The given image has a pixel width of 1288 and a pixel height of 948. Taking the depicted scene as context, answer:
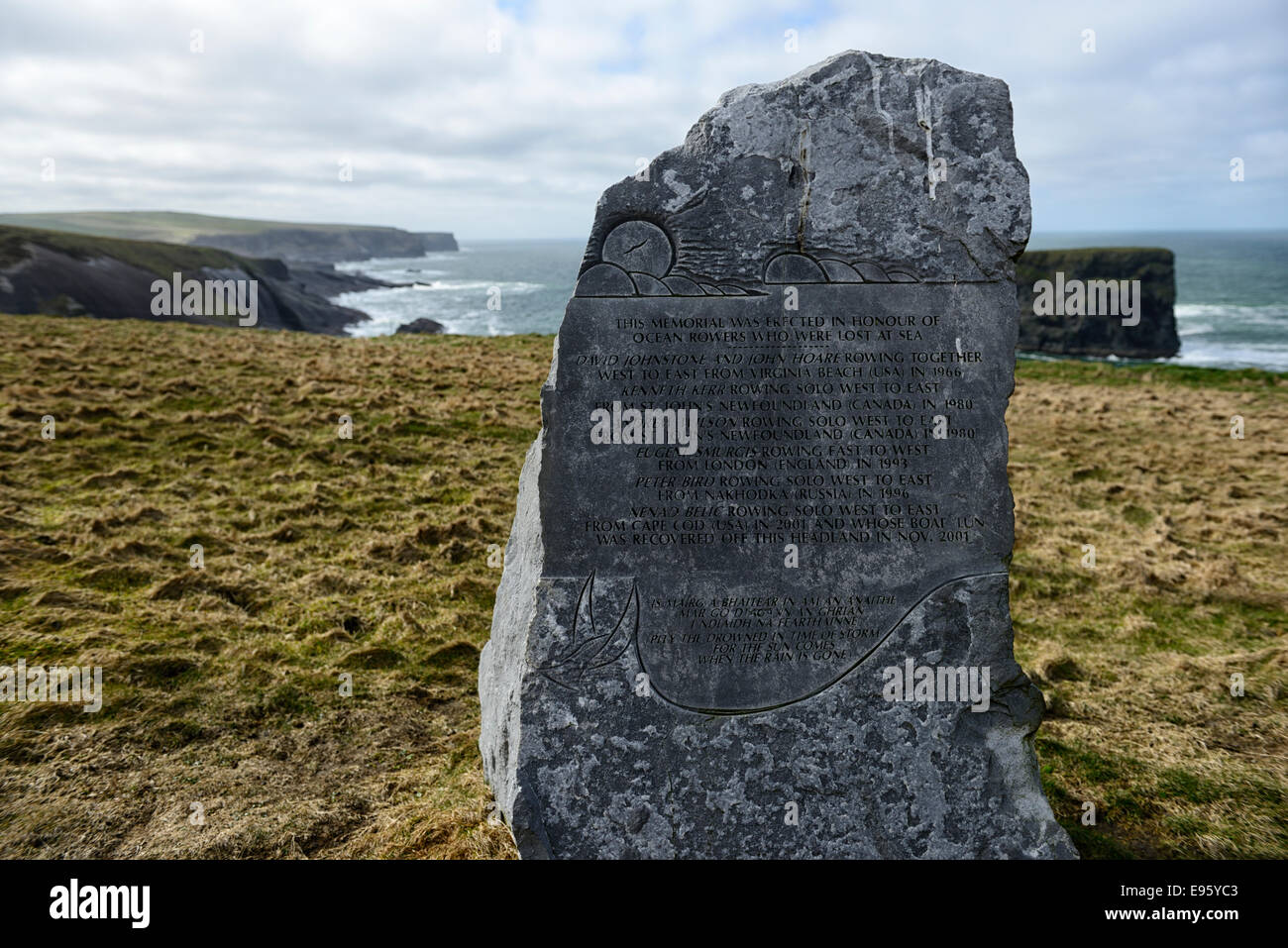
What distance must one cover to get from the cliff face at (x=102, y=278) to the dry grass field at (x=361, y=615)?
1947 cm

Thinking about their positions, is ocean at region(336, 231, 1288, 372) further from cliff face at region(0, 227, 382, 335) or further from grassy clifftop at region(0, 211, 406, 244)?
grassy clifftop at region(0, 211, 406, 244)

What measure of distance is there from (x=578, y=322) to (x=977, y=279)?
1.96 m

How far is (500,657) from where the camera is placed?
4.70 metres

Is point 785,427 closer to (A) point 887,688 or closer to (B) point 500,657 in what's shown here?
(A) point 887,688

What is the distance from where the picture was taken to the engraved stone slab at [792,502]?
4.05m

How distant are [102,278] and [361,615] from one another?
3712cm

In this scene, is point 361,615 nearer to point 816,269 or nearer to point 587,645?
point 587,645

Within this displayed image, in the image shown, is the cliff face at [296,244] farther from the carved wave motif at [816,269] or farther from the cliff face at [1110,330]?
the carved wave motif at [816,269]

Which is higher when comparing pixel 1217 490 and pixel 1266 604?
pixel 1217 490

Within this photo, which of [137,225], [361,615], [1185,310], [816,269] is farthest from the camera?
[137,225]

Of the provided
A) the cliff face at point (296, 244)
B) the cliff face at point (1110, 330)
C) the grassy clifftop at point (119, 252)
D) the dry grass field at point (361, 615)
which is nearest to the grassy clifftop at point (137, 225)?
the cliff face at point (296, 244)

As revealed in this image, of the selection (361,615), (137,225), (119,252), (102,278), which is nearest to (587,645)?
(361,615)

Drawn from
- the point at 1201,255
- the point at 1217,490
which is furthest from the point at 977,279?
the point at 1201,255

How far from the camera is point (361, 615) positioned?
22.4 ft
